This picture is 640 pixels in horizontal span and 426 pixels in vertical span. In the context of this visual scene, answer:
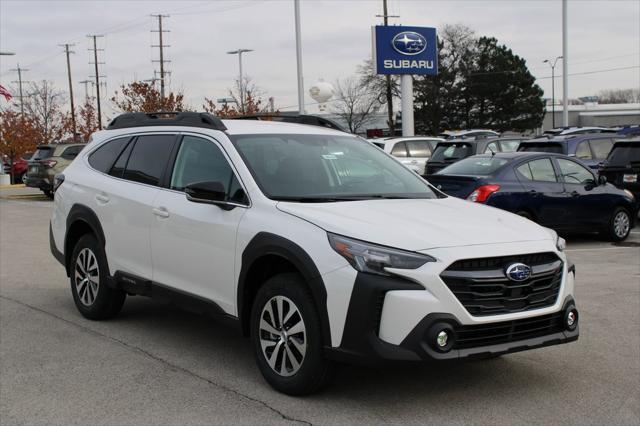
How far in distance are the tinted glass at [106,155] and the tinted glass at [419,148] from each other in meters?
14.2

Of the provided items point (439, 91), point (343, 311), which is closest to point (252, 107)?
point (439, 91)

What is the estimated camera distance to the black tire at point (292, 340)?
438 centimetres

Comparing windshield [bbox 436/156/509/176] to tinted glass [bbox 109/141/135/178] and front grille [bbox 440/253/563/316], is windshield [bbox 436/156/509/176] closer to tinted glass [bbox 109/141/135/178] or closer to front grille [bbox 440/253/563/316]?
tinted glass [bbox 109/141/135/178]

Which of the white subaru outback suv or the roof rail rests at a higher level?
the roof rail

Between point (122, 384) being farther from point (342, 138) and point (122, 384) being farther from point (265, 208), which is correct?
point (342, 138)

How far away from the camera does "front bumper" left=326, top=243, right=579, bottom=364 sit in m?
4.05

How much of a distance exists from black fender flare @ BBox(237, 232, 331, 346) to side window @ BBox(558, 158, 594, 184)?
8.36m

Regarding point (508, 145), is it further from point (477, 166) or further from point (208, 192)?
point (208, 192)

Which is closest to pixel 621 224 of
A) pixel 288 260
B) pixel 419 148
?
pixel 419 148

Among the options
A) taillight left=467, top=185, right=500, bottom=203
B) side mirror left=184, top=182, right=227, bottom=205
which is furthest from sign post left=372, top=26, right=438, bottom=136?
side mirror left=184, top=182, right=227, bottom=205

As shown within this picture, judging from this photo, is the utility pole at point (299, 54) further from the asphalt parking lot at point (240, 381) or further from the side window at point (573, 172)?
the asphalt parking lot at point (240, 381)

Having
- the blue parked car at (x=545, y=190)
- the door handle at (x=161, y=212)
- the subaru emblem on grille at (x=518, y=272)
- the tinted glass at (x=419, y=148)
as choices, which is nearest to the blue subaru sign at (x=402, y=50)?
the tinted glass at (x=419, y=148)

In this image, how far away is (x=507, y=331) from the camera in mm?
4301

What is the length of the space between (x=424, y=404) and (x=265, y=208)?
157 centimetres
